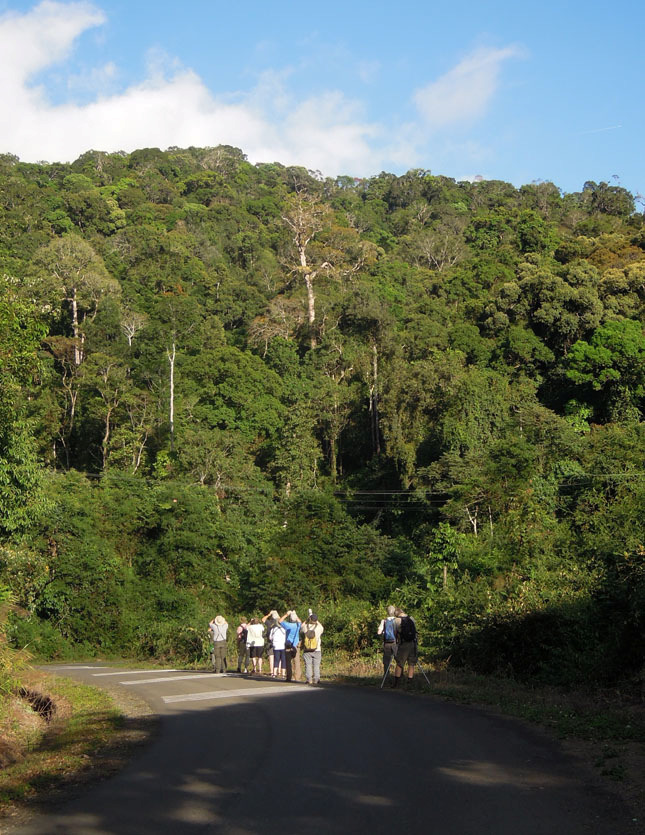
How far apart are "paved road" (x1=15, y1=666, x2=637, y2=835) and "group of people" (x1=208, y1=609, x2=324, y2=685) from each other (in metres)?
5.75

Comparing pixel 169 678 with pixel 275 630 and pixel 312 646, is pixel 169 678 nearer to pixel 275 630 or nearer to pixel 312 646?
pixel 275 630

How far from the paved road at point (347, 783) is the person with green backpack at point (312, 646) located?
538 cm

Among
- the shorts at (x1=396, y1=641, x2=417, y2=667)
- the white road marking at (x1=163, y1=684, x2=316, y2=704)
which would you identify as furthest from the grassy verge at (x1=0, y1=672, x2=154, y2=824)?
the shorts at (x1=396, y1=641, x2=417, y2=667)

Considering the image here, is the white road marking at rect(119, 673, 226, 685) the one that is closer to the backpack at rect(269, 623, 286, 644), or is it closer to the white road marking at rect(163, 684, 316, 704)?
the backpack at rect(269, 623, 286, 644)

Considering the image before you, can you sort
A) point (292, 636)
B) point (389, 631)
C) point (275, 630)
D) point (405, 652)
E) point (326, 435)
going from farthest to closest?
point (326, 435), point (275, 630), point (292, 636), point (389, 631), point (405, 652)

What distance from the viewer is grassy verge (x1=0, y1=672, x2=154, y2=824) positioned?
25.8ft

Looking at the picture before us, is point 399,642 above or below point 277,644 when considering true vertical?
above

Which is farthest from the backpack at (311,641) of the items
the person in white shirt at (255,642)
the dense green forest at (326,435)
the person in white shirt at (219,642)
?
the person in white shirt at (219,642)

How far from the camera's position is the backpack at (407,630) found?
16.2m

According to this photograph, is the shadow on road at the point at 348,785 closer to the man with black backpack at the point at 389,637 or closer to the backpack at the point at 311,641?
the man with black backpack at the point at 389,637

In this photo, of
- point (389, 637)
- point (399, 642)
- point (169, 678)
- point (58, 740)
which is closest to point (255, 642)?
point (169, 678)

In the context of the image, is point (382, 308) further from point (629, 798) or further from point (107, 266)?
point (629, 798)

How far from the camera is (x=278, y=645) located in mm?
20062

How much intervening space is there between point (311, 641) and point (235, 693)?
7.17 feet
